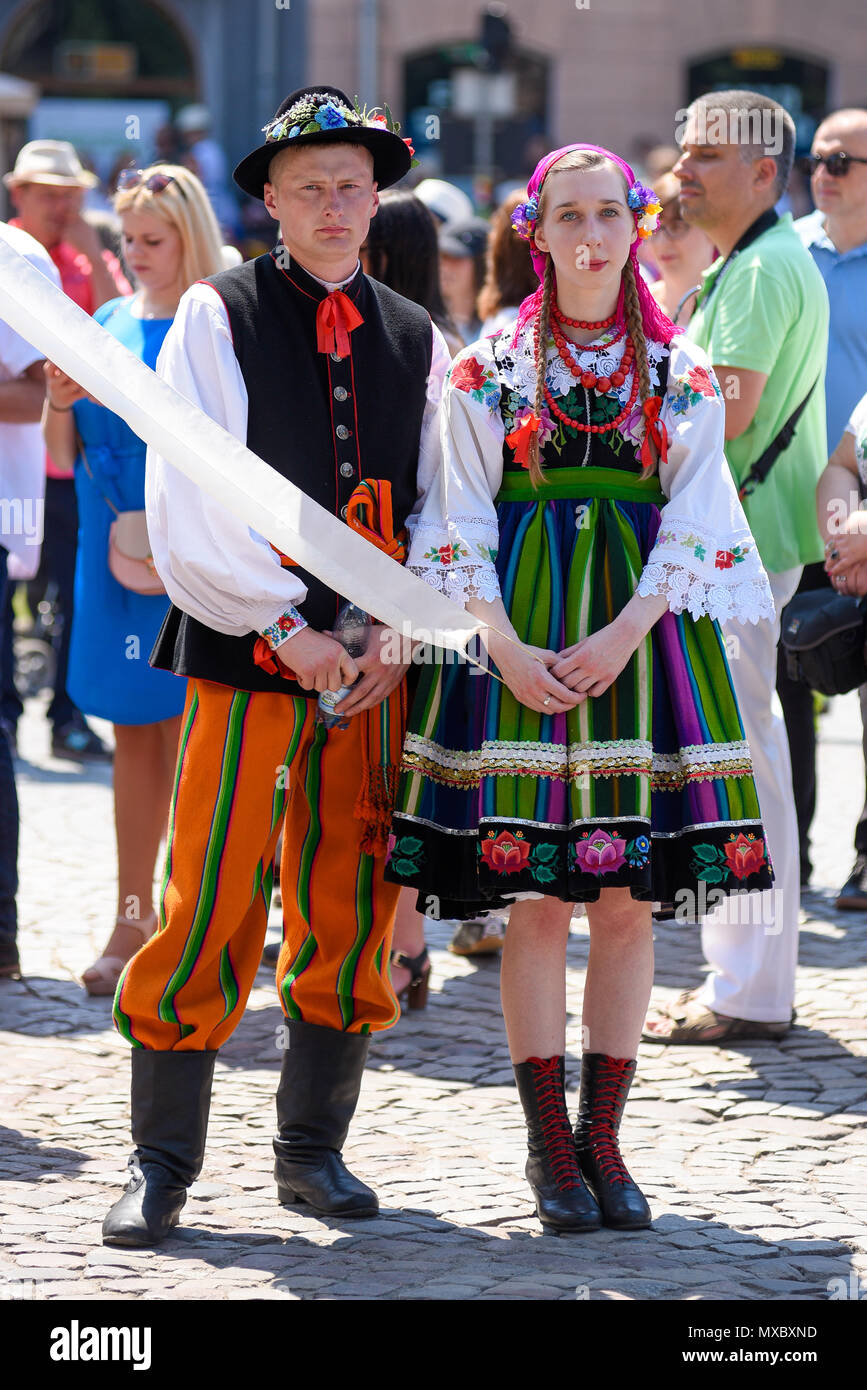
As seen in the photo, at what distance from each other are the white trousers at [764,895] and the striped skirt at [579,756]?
3.57 ft

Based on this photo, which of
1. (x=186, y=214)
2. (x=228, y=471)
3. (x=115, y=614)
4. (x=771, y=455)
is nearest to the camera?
(x=228, y=471)

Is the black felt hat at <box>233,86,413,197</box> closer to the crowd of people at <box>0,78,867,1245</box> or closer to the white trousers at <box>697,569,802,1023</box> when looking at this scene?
the crowd of people at <box>0,78,867,1245</box>

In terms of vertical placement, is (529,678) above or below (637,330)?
below

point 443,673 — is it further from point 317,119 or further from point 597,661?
point 317,119

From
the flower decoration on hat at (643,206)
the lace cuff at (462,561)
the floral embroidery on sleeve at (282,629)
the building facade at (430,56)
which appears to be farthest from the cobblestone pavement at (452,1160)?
the building facade at (430,56)

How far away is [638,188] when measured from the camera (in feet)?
12.3

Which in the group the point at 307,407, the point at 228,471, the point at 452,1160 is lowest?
the point at 452,1160

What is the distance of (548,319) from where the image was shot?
3.79 m

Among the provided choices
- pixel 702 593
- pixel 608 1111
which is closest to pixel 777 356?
pixel 702 593

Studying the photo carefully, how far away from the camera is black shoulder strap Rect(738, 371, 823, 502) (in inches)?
198

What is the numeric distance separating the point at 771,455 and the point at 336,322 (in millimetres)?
1699

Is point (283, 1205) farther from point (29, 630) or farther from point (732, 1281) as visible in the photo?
point (29, 630)

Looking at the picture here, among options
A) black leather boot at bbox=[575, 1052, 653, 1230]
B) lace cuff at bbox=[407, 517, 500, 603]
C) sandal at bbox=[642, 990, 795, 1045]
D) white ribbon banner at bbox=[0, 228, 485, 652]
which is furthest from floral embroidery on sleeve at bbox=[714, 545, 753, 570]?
sandal at bbox=[642, 990, 795, 1045]

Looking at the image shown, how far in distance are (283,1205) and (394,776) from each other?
880 millimetres
